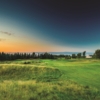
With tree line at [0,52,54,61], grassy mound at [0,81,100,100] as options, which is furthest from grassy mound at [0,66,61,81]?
tree line at [0,52,54,61]

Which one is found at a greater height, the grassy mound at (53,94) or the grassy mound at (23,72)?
the grassy mound at (23,72)

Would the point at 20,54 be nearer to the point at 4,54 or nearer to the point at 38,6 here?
the point at 4,54

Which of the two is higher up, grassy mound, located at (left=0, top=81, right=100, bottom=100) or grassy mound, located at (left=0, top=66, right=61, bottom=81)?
grassy mound, located at (left=0, top=66, right=61, bottom=81)

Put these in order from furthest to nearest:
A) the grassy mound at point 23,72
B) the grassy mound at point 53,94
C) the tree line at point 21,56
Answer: the tree line at point 21,56
the grassy mound at point 23,72
the grassy mound at point 53,94

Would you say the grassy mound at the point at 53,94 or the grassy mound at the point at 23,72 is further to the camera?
the grassy mound at the point at 23,72

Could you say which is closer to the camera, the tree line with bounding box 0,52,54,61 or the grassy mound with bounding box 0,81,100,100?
the grassy mound with bounding box 0,81,100,100

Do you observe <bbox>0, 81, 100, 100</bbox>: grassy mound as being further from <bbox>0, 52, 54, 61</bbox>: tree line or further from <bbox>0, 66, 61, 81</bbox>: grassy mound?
<bbox>0, 52, 54, 61</bbox>: tree line

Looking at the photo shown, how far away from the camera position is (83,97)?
9484 millimetres

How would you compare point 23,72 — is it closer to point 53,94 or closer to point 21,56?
point 53,94

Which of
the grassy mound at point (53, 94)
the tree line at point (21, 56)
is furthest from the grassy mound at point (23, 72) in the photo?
the tree line at point (21, 56)

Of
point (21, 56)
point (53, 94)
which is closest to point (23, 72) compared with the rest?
point (53, 94)

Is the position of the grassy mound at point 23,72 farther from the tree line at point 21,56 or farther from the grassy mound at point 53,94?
the tree line at point 21,56

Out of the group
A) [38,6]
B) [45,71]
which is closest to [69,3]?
[38,6]

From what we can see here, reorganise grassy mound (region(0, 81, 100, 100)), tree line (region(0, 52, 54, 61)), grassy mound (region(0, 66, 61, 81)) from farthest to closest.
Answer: tree line (region(0, 52, 54, 61))
grassy mound (region(0, 66, 61, 81))
grassy mound (region(0, 81, 100, 100))
